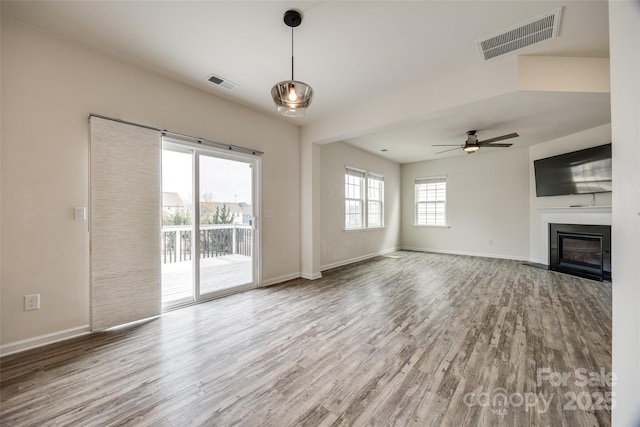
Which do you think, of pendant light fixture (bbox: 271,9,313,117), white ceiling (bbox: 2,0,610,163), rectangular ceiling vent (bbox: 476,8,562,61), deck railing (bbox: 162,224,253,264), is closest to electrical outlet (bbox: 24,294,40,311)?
deck railing (bbox: 162,224,253,264)

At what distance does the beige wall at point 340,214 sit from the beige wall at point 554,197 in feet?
11.0

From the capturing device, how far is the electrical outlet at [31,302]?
217 cm

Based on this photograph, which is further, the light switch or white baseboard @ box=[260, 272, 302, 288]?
white baseboard @ box=[260, 272, 302, 288]

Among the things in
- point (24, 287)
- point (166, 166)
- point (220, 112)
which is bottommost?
point (24, 287)

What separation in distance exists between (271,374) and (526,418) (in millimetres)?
1612

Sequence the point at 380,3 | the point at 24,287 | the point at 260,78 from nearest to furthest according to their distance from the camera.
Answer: the point at 380,3, the point at 24,287, the point at 260,78

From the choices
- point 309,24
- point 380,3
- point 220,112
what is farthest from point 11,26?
point 380,3

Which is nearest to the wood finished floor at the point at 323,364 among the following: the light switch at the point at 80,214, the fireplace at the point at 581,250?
the light switch at the point at 80,214

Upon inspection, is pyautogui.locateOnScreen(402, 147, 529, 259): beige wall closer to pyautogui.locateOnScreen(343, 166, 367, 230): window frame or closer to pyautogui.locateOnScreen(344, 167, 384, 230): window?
pyautogui.locateOnScreen(344, 167, 384, 230): window

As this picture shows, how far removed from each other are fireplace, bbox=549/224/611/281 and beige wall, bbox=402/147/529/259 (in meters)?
0.93

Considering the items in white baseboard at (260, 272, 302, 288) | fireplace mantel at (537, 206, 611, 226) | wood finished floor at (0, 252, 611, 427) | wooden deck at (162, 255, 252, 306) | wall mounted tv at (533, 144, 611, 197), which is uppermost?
A: wall mounted tv at (533, 144, 611, 197)

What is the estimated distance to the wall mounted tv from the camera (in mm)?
4391

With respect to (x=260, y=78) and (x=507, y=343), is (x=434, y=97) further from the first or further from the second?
(x=507, y=343)

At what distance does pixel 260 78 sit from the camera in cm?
307
